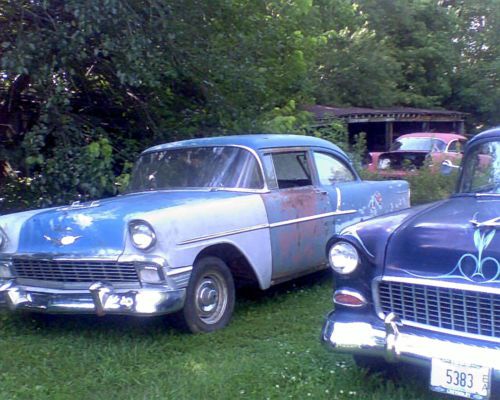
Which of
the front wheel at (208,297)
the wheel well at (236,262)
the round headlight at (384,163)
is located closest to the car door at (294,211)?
the wheel well at (236,262)

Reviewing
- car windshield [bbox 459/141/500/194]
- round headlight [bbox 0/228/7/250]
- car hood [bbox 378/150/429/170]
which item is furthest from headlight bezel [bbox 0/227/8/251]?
car hood [bbox 378/150/429/170]

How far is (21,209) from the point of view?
9.30m

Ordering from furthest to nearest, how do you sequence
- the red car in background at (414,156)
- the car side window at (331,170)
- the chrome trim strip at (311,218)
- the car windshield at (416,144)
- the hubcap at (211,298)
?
1. the car windshield at (416,144)
2. the red car in background at (414,156)
3. the car side window at (331,170)
4. the chrome trim strip at (311,218)
5. the hubcap at (211,298)

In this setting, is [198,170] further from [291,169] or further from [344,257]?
[344,257]

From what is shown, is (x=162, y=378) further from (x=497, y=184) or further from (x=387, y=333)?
(x=497, y=184)

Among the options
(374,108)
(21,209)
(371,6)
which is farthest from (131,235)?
(371,6)

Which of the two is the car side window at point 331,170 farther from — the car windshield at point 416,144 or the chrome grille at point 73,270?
the car windshield at point 416,144

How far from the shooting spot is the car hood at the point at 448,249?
432cm

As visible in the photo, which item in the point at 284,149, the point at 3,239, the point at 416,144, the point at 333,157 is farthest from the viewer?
the point at 416,144

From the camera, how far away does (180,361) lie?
5625 millimetres

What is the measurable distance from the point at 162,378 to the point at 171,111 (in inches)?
235

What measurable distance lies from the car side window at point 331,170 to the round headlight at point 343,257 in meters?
2.82

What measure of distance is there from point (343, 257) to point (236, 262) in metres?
1.95

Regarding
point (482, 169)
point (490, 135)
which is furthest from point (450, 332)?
point (490, 135)
